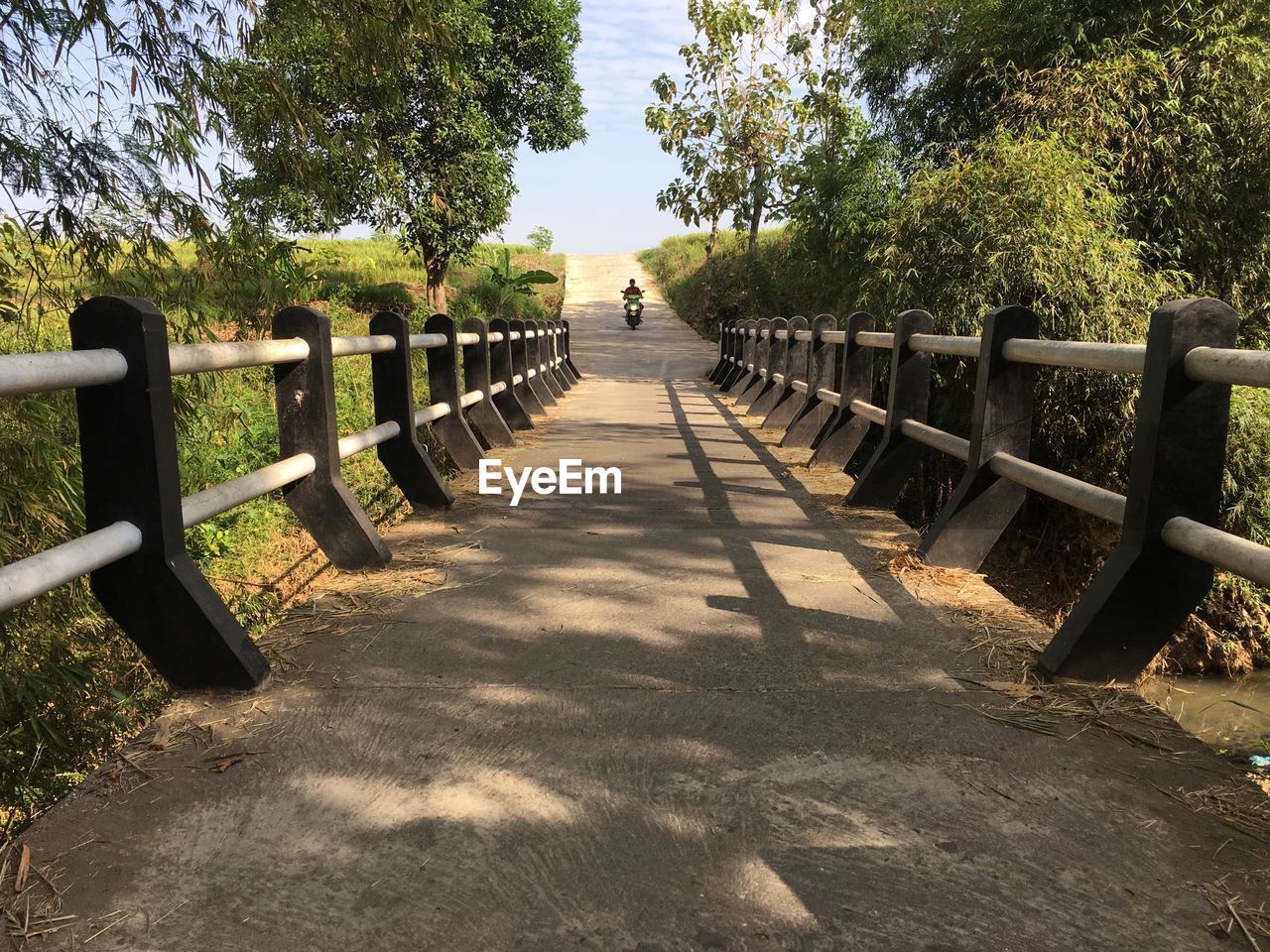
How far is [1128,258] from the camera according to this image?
9109 mm

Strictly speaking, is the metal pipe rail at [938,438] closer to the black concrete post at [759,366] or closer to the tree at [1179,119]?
the black concrete post at [759,366]

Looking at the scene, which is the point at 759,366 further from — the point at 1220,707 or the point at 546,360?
the point at 1220,707

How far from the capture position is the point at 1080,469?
28.2ft

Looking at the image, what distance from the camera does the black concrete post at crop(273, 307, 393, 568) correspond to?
11.1ft

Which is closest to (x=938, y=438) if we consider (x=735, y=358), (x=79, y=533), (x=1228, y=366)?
(x=1228, y=366)

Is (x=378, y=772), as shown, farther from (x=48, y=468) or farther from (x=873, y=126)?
(x=873, y=126)

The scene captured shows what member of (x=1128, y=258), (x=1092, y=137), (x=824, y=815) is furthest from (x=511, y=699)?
(x=1092, y=137)

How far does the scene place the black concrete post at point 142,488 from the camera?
2.23 meters

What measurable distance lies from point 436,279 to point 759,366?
12.1 m

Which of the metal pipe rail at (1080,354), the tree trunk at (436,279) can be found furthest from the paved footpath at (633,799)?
the tree trunk at (436,279)

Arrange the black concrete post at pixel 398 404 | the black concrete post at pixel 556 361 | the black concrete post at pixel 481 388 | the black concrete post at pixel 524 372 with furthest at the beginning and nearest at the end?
the black concrete post at pixel 556 361 < the black concrete post at pixel 524 372 < the black concrete post at pixel 481 388 < the black concrete post at pixel 398 404

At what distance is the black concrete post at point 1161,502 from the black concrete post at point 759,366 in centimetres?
811

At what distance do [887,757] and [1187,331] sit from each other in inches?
52.7

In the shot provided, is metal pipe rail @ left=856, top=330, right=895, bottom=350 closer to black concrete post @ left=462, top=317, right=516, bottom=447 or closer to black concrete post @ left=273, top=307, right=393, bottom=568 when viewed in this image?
black concrete post @ left=462, top=317, right=516, bottom=447
